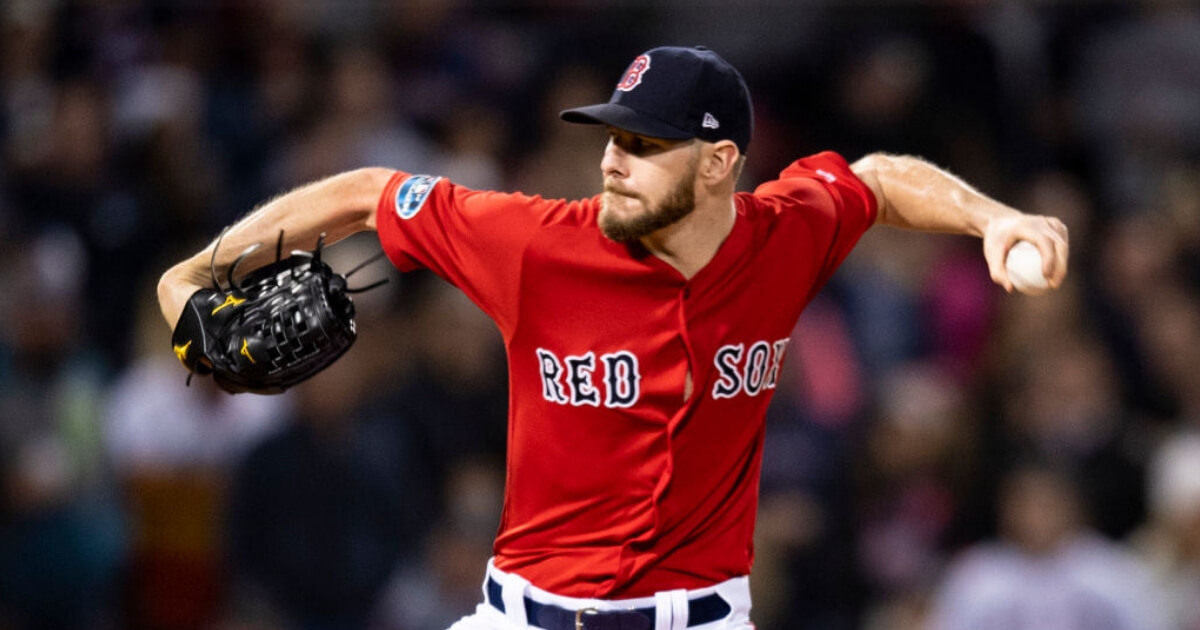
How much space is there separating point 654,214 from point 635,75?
35cm

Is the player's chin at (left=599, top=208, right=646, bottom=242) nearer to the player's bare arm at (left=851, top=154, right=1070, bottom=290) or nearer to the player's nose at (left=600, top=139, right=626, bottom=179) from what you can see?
the player's nose at (left=600, top=139, right=626, bottom=179)

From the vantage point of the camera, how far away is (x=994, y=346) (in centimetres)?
808

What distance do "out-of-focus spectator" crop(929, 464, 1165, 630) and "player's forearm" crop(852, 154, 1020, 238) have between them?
293 centimetres

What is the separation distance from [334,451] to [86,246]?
162 cm

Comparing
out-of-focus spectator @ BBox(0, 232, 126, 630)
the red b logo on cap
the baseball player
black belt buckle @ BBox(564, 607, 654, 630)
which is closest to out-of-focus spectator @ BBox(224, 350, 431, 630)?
out-of-focus spectator @ BBox(0, 232, 126, 630)

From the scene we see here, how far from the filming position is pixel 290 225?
157 inches

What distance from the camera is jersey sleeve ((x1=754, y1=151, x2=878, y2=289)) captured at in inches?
163

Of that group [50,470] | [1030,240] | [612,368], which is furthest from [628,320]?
[50,470]

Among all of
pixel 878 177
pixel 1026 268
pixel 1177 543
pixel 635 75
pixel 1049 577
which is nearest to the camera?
pixel 1026 268

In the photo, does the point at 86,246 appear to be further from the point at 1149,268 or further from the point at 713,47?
the point at 1149,268

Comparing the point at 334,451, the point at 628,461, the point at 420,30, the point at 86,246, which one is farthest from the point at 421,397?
the point at 628,461

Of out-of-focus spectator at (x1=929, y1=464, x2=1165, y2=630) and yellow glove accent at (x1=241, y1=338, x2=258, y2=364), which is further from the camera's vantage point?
out-of-focus spectator at (x1=929, y1=464, x2=1165, y2=630)

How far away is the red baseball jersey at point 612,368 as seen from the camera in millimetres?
3914

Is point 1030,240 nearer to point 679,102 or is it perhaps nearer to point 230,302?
point 679,102
